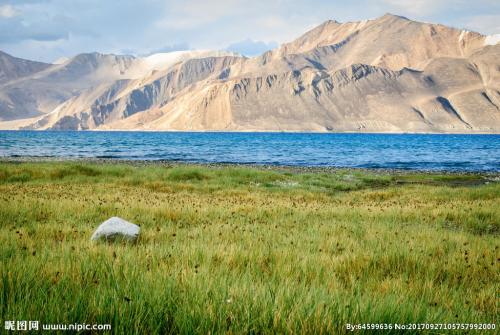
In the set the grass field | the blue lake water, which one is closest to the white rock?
the grass field

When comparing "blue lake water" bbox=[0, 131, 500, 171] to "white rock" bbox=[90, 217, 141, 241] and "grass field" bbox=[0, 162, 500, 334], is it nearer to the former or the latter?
"grass field" bbox=[0, 162, 500, 334]

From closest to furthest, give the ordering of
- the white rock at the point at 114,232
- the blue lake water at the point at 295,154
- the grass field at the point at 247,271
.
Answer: the grass field at the point at 247,271, the white rock at the point at 114,232, the blue lake water at the point at 295,154

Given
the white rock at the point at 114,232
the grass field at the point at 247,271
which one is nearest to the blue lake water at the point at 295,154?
the grass field at the point at 247,271

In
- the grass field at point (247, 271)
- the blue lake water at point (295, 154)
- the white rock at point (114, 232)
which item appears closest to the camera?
the grass field at point (247, 271)

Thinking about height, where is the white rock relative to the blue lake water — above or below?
above

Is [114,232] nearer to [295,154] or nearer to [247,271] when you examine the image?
[247,271]

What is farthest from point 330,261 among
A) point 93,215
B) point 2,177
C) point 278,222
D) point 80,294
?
point 2,177

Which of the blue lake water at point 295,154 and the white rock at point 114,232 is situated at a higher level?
the white rock at point 114,232

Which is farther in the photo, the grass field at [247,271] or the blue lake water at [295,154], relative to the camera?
the blue lake water at [295,154]

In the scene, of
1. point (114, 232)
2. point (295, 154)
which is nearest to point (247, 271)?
point (114, 232)

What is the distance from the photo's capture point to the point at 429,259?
6.54 metres

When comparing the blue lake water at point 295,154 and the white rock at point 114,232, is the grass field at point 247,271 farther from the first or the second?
the blue lake water at point 295,154

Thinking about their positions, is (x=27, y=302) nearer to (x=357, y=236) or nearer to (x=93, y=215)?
(x=357, y=236)

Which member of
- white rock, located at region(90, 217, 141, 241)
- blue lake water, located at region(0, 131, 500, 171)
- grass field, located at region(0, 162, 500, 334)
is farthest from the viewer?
blue lake water, located at region(0, 131, 500, 171)
